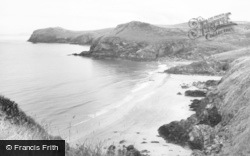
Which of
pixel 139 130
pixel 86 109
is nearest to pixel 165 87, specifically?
pixel 86 109

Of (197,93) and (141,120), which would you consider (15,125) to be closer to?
(141,120)

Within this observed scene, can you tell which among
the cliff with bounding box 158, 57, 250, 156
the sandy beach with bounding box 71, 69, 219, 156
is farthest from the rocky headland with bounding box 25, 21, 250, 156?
the sandy beach with bounding box 71, 69, 219, 156

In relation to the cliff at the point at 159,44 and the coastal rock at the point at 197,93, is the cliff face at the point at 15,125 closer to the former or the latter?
the coastal rock at the point at 197,93

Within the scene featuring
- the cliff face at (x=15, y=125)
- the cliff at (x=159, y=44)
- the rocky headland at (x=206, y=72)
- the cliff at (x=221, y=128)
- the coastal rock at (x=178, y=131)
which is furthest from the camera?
the cliff at (x=159, y=44)

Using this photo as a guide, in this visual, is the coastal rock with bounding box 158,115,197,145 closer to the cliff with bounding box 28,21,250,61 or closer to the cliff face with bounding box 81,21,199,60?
the cliff with bounding box 28,21,250,61

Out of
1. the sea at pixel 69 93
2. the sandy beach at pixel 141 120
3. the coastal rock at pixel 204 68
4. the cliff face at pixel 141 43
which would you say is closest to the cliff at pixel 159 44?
the cliff face at pixel 141 43

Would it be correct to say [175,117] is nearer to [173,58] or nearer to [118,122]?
[118,122]
